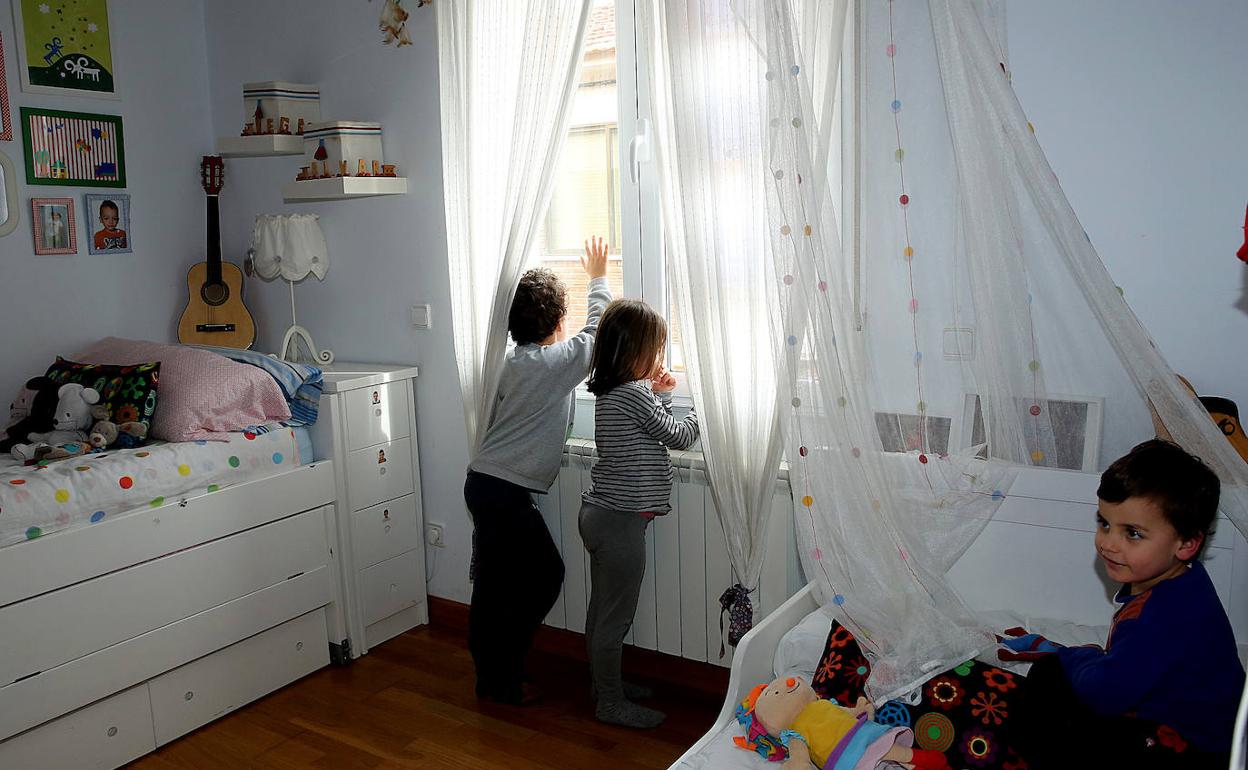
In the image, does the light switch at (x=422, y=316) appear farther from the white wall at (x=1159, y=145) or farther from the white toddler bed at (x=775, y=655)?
the white wall at (x=1159, y=145)

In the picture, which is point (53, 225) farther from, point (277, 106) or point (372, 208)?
point (372, 208)

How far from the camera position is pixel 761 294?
256 cm

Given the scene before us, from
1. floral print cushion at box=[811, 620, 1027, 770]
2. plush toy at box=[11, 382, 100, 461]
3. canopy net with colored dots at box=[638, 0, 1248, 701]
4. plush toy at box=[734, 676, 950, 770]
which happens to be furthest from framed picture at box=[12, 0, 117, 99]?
floral print cushion at box=[811, 620, 1027, 770]

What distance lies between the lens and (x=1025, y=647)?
78.4 inches

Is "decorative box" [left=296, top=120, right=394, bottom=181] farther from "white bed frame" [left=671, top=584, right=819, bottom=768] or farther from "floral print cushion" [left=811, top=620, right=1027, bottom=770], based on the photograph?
"floral print cushion" [left=811, top=620, right=1027, bottom=770]

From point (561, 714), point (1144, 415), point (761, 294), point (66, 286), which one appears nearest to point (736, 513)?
point (761, 294)

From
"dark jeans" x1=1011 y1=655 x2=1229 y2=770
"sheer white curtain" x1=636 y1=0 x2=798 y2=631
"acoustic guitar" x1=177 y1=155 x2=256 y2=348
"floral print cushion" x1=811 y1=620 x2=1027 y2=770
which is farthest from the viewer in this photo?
"acoustic guitar" x1=177 y1=155 x2=256 y2=348

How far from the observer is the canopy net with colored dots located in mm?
1947

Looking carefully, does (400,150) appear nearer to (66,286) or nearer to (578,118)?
(578,118)

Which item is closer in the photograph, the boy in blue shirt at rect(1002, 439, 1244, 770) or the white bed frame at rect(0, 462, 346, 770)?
the boy in blue shirt at rect(1002, 439, 1244, 770)

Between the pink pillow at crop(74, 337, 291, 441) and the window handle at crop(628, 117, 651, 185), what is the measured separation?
1.41m

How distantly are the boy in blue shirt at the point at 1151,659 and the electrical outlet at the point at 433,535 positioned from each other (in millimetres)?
2353

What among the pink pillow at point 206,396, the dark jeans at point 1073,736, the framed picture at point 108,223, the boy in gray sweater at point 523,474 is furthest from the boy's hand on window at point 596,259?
the framed picture at point 108,223

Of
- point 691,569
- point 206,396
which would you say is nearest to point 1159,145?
point 691,569
